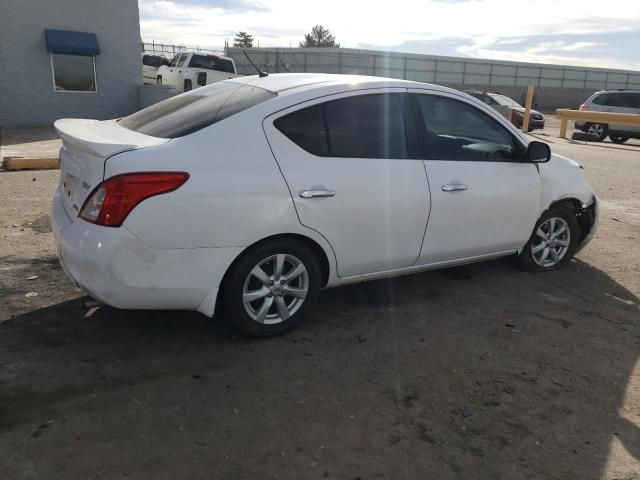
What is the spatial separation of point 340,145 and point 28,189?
5.75m

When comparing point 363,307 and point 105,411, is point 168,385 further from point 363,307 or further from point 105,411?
point 363,307

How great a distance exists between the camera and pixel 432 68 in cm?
4234

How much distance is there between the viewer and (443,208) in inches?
160

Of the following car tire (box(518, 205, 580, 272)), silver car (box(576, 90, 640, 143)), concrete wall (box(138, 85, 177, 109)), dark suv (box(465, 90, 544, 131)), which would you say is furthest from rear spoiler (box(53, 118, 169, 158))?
dark suv (box(465, 90, 544, 131))

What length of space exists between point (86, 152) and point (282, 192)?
1.18m

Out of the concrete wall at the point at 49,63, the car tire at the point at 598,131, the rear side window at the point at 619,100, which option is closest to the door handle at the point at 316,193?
the concrete wall at the point at 49,63

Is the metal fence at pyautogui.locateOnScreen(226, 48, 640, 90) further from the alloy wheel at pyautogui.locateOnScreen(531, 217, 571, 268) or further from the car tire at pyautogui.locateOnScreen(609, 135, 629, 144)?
the alloy wheel at pyautogui.locateOnScreen(531, 217, 571, 268)

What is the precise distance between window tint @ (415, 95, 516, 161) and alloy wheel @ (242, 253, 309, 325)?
1.34 metres

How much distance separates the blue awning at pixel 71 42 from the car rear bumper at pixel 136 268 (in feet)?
48.4

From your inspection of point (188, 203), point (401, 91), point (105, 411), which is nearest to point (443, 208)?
point (401, 91)

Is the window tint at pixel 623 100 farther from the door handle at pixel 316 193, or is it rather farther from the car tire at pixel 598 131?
the door handle at pixel 316 193

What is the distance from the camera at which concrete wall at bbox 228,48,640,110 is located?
3962 cm

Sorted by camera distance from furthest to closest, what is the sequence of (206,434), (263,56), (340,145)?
(263,56), (340,145), (206,434)

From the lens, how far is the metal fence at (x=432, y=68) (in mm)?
39500
